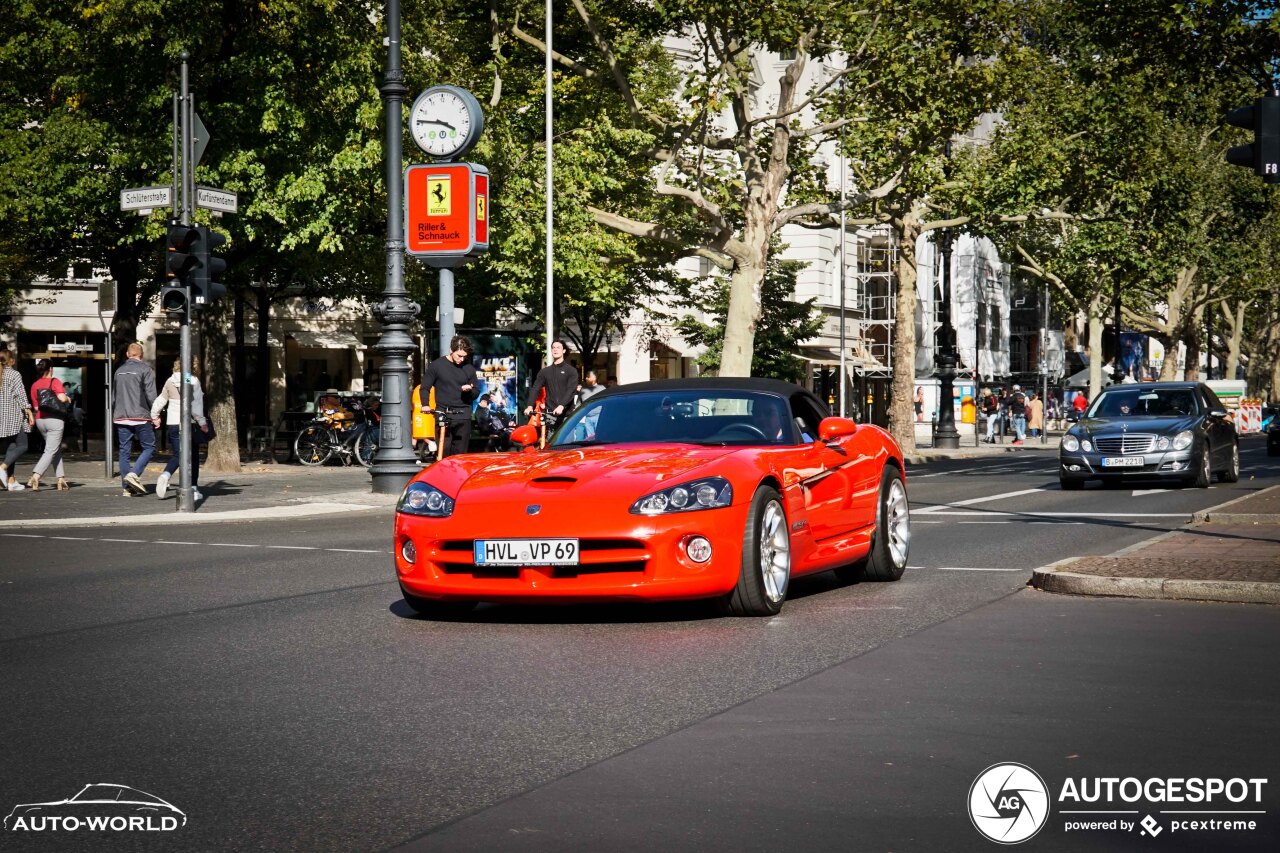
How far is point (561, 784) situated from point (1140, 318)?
7349cm

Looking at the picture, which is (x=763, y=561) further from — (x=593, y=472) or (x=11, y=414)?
(x=11, y=414)

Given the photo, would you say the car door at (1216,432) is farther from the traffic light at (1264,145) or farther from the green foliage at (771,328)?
the green foliage at (771,328)

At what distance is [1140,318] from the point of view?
7538 cm

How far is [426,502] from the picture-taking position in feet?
31.4

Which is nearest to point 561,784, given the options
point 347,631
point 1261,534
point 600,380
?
point 347,631

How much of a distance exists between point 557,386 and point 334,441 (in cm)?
998

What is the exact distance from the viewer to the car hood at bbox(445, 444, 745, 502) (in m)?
9.24

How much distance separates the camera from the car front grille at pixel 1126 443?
23.8 metres

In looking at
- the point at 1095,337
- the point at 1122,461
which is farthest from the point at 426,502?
the point at 1095,337

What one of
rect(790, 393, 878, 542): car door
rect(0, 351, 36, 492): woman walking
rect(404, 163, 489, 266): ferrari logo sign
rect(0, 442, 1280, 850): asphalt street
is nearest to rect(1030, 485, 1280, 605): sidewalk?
rect(0, 442, 1280, 850): asphalt street

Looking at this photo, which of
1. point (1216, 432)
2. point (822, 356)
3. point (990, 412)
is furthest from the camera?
point (822, 356)

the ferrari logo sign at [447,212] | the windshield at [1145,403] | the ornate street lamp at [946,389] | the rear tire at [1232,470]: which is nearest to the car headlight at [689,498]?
the ferrari logo sign at [447,212]

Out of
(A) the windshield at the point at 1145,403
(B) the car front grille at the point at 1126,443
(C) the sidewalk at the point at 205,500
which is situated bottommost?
(C) the sidewalk at the point at 205,500

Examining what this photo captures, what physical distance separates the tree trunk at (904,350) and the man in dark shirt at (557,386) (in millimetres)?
23310
